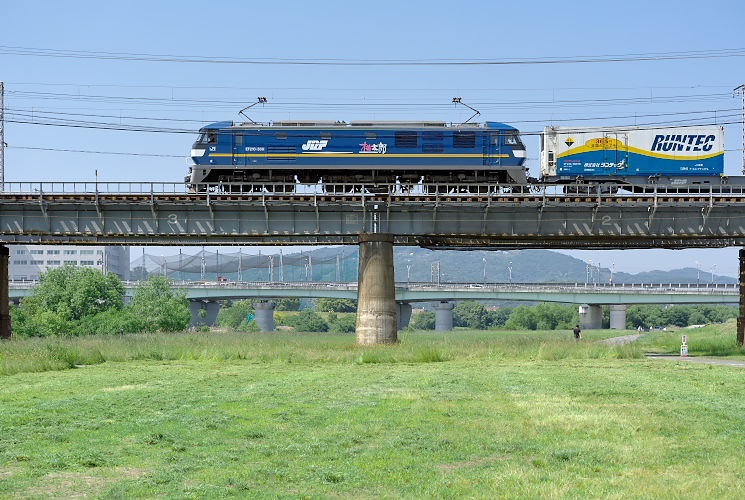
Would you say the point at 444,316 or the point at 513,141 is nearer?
the point at 513,141

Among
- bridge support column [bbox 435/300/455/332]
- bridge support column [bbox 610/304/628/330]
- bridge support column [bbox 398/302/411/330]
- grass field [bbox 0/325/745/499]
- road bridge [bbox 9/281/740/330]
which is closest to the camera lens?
grass field [bbox 0/325/745/499]

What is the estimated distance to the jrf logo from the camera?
172 ft

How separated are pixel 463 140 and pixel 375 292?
1055cm

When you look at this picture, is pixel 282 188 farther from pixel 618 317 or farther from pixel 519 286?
pixel 618 317

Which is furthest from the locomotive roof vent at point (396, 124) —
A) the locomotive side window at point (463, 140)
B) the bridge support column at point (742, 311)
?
the bridge support column at point (742, 311)

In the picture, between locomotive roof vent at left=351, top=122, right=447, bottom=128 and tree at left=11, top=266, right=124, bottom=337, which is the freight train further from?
tree at left=11, top=266, right=124, bottom=337

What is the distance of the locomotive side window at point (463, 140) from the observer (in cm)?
5178

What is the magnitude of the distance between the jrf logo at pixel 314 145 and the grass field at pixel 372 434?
21.3 meters

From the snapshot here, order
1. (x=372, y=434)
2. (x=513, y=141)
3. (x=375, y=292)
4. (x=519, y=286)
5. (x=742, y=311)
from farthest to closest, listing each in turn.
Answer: (x=519, y=286), (x=742, y=311), (x=513, y=141), (x=375, y=292), (x=372, y=434)

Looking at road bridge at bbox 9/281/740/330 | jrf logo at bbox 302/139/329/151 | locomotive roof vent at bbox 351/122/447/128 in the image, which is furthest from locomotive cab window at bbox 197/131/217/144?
road bridge at bbox 9/281/740/330

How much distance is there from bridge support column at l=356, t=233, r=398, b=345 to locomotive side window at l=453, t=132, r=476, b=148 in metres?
6.92

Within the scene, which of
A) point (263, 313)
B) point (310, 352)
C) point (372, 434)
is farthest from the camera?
point (263, 313)

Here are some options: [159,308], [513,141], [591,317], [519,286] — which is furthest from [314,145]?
[591,317]

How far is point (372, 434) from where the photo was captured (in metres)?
17.4
